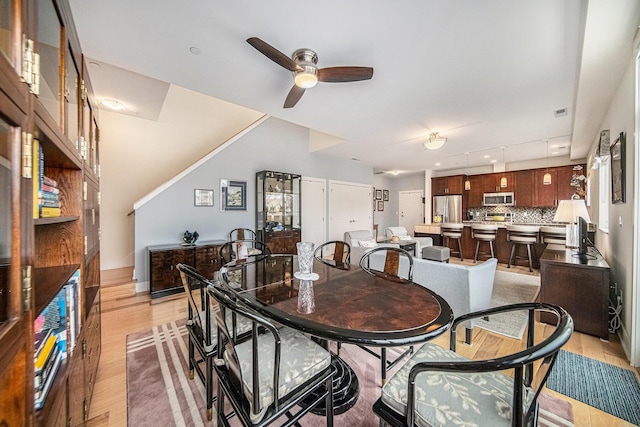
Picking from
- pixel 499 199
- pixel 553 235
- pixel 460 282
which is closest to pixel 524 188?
pixel 499 199

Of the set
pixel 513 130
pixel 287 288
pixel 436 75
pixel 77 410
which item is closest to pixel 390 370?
pixel 287 288

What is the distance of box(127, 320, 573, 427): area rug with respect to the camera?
4.93 ft

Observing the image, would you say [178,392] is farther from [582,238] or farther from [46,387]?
[582,238]

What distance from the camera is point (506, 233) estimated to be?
575 cm

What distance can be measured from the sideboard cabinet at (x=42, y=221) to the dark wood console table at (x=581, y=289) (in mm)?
3894

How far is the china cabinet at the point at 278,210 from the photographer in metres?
5.00

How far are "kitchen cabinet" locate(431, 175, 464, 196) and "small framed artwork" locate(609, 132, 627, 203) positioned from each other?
4.81 metres

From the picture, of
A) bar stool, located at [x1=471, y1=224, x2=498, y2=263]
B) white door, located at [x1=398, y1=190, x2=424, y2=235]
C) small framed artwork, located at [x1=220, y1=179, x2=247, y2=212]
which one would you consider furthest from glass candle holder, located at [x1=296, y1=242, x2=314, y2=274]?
white door, located at [x1=398, y1=190, x2=424, y2=235]

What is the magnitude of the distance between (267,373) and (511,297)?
159 inches

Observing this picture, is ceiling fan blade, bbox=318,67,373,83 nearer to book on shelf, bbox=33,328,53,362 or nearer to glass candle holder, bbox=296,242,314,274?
glass candle holder, bbox=296,242,314,274

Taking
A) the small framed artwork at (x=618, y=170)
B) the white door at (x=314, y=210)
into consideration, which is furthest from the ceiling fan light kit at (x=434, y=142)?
the white door at (x=314, y=210)

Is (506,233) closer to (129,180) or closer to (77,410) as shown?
(77,410)

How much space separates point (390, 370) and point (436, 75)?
2863 mm

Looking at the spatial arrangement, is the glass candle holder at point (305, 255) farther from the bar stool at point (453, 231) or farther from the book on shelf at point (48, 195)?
the bar stool at point (453, 231)
